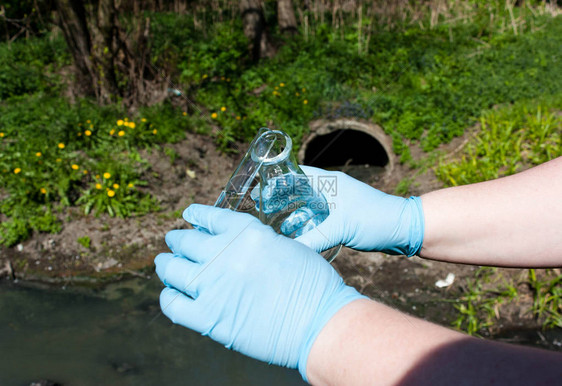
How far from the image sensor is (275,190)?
1501 millimetres

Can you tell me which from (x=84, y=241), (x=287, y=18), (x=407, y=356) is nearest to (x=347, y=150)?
(x=287, y=18)

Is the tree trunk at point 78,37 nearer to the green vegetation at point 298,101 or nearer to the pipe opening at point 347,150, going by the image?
the green vegetation at point 298,101

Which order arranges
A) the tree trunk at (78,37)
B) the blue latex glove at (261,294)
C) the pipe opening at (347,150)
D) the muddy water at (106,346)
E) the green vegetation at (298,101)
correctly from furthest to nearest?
the pipe opening at (347,150)
the tree trunk at (78,37)
the green vegetation at (298,101)
the muddy water at (106,346)
the blue latex glove at (261,294)

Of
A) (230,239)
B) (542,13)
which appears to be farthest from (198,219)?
(542,13)

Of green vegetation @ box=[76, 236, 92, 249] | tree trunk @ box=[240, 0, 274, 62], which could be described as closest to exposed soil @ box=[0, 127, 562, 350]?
green vegetation @ box=[76, 236, 92, 249]

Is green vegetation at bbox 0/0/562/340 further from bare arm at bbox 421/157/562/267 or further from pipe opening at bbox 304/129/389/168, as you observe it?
bare arm at bbox 421/157/562/267

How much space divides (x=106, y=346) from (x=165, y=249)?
0.97m

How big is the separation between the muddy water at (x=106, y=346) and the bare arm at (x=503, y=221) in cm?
155

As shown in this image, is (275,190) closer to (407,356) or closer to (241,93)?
(407,356)

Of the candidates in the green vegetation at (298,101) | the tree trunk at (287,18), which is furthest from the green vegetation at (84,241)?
the tree trunk at (287,18)

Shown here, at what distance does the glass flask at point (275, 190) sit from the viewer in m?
1.48

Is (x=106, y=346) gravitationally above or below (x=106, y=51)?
below

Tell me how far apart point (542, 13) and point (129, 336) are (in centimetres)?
753

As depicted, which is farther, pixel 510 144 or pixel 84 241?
pixel 510 144
